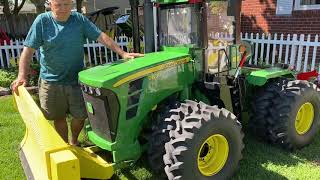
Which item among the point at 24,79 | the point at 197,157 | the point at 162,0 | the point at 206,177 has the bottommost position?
the point at 206,177

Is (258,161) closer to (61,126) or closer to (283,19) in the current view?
(61,126)

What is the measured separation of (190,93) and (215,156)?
75 centimetres

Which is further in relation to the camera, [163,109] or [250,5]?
[250,5]

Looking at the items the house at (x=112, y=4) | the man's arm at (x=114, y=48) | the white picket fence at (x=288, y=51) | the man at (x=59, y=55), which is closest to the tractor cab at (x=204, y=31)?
the man's arm at (x=114, y=48)

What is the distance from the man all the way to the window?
24.7 ft

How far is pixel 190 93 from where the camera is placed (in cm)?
403

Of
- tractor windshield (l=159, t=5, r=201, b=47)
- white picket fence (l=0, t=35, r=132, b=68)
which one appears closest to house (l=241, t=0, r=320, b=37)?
white picket fence (l=0, t=35, r=132, b=68)

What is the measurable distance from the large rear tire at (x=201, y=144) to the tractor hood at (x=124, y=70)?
468 millimetres

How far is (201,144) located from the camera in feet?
10.9

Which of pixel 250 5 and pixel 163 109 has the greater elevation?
pixel 250 5

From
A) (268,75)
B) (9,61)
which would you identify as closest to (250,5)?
(9,61)

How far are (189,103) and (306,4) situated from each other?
795 centimetres

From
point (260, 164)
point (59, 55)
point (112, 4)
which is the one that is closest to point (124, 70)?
point (59, 55)

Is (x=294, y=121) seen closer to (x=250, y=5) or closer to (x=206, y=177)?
(x=206, y=177)
